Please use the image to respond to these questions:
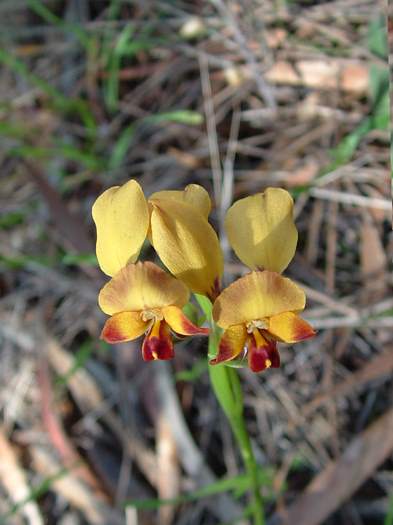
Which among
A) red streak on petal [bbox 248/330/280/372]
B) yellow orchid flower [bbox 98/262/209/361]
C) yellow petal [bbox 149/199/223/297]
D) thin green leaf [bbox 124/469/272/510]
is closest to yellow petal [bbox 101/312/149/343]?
yellow orchid flower [bbox 98/262/209/361]

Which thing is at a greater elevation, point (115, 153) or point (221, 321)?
point (221, 321)

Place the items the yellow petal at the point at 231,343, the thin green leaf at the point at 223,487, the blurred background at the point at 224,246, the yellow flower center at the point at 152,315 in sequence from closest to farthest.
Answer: the yellow petal at the point at 231,343 → the yellow flower center at the point at 152,315 → the thin green leaf at the point at 223,487 → the blurred background at the point at 224,246

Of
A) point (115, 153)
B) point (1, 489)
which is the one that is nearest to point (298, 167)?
point (115, 153)

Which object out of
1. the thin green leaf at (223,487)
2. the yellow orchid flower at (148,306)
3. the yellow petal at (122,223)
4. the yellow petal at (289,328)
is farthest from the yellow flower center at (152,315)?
the thin green leaf at (223,487)

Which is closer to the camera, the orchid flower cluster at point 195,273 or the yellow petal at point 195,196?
the orchid flower cluster at point 195,273

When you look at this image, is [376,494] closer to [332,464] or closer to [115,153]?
[332,464]

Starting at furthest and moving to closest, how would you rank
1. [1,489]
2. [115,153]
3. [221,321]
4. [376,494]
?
[115,153], [1,489], [376,494], [221,321]

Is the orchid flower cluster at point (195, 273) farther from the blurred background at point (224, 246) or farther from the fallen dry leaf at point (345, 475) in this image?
the fallen dry leaf at point (345, 475)
